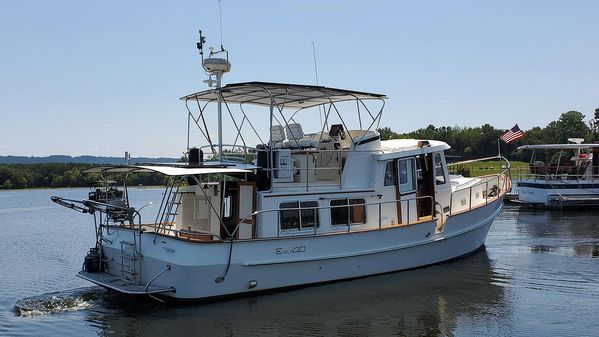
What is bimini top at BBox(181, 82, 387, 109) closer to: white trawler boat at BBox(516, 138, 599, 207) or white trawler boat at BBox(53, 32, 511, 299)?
white trawler boat at BBox(53, 32, 511, 299)

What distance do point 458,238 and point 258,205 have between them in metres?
6.88

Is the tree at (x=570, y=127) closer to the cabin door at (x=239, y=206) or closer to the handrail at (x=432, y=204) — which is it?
the handrail at (x=432, y=204)

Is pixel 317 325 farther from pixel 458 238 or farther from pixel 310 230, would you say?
pixel 458 238

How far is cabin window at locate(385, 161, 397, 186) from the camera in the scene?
17031 mm

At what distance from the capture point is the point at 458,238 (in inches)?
724

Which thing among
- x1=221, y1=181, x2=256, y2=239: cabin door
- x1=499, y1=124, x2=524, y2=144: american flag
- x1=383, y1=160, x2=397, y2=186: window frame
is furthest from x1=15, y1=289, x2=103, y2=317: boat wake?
x1=499, y1=124, x2=524, y2=144: american flag

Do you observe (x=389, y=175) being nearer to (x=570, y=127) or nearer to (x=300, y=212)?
(x=300, y=212)

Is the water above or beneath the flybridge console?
beneath

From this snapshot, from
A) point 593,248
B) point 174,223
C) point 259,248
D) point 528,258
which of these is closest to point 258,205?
point 259,248

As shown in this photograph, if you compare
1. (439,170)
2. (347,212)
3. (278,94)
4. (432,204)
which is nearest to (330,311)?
(347,212)

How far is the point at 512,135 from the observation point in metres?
33.3

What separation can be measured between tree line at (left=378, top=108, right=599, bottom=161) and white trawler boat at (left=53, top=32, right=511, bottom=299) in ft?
222

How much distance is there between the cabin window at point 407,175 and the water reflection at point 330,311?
2.71 meters

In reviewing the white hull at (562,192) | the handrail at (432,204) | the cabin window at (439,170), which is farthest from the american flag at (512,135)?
the cabin window at (439,170)
